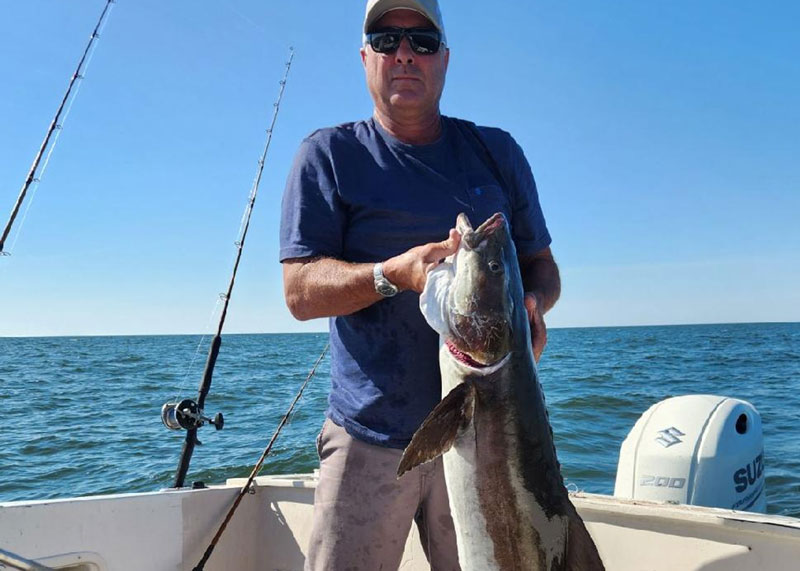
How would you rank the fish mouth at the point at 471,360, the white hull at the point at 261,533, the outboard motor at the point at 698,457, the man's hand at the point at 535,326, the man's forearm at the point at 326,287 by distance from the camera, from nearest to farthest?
1. the fish mouth at the point at 471,360
2. the man's forearm at the point at 326,287
3. the man's hand at the point at 535,326
4. the white hull at the point at 261,533
5. the outboard motor at the point at 698,457

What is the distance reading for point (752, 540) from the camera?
321 cm

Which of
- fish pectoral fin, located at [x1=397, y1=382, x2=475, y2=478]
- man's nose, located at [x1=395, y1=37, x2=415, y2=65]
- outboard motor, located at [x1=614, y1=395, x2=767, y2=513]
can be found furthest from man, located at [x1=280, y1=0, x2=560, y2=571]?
outboard motor, located at [x1=614, y1=395, x2=767, y2=513]

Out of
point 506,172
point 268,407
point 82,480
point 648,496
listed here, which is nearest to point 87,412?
point 268,407

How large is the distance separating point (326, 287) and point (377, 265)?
25 cm

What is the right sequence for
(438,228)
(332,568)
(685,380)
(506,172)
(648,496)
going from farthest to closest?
(685,380) < (648,496) < (506,172) < (438,228) < (332,568)

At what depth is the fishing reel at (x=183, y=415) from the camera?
4520 millimetres

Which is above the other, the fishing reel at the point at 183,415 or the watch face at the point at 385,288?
the watch face at the point at 385,288

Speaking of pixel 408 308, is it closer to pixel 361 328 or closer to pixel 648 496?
pixel 361 328

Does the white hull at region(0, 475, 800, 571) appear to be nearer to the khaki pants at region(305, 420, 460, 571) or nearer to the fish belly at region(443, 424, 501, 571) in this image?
the khaki pants at region(305, 420, 460, 571)

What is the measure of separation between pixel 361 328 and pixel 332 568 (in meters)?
0.96

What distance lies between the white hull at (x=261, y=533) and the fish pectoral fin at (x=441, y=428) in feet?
6.08

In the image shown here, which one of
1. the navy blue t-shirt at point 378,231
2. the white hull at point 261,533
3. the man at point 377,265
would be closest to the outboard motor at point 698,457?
the white hull at point 261,533

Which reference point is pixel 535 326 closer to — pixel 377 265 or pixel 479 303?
pixel 479 303

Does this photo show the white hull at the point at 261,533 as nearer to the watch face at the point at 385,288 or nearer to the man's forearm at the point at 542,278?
the man's forearm at the point at 542,278
